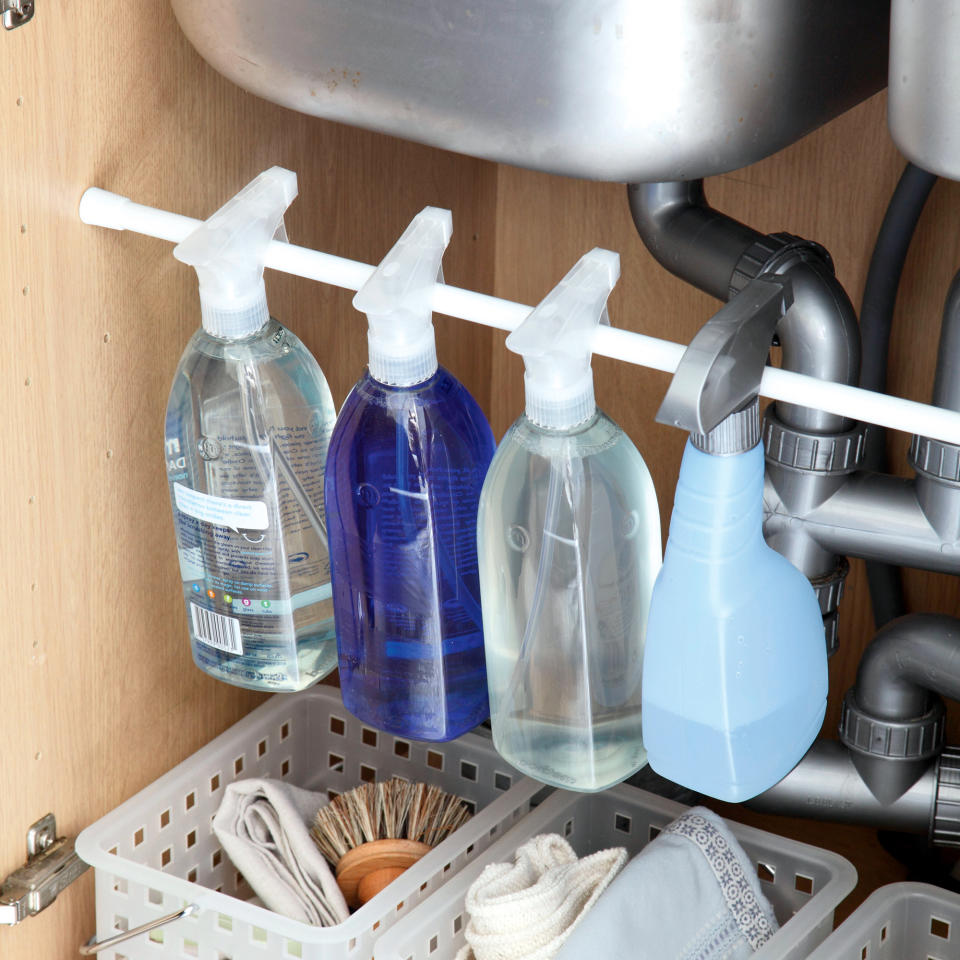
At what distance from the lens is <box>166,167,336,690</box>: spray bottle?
79 centimetres

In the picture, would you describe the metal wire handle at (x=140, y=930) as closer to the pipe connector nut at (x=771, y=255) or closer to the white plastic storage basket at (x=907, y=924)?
the white plastic storage basket at (x=907, y=924)

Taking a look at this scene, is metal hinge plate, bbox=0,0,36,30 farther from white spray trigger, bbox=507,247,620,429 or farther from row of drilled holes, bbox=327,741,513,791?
row of drilled holes, bbox=327,741,513,791

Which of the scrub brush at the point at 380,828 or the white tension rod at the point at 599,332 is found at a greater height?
the white tension rod at the point at 599,332

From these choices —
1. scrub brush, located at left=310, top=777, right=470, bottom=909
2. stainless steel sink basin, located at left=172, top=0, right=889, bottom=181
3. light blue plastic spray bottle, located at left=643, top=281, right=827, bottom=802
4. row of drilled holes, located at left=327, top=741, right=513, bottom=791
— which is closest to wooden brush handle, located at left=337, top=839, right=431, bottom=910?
scrub brush, located at left=310, top=777, right=470, bottom=909

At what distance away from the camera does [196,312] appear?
94 cm

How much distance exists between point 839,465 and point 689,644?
0.18 meters

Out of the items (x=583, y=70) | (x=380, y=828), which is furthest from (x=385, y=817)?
(x=583, y=70)

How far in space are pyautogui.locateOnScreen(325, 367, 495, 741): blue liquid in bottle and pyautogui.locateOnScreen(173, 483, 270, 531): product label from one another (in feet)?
0.15

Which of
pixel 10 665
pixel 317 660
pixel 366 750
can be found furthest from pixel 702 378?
pixel 366 750

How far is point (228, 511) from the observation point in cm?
82

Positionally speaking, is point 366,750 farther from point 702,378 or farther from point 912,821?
point 702,378

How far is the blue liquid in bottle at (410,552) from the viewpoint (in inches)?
30.3

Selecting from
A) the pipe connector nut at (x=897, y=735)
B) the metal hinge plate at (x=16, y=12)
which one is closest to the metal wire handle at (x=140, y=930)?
the pipe connector nut at (x=897, y=735)

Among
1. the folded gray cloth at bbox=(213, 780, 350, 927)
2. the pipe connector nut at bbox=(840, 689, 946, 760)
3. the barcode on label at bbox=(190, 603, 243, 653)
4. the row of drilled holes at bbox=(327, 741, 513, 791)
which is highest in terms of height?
the barcode on label at bbox=(190, 603, 243, 653)
